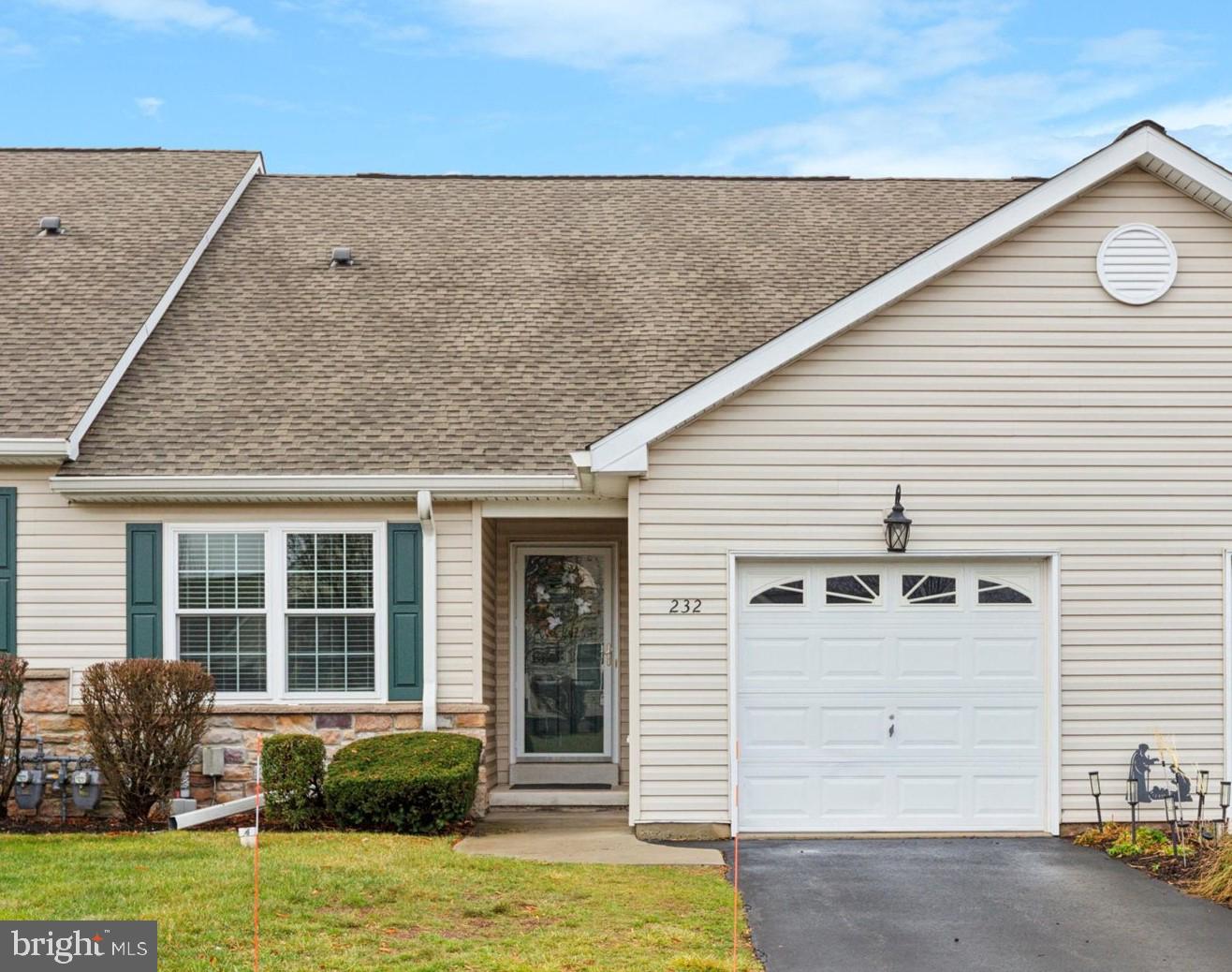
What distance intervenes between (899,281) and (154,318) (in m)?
7.54

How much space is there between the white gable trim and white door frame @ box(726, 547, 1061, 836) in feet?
3.99

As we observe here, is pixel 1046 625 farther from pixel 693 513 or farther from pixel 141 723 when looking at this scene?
pixel 141 723

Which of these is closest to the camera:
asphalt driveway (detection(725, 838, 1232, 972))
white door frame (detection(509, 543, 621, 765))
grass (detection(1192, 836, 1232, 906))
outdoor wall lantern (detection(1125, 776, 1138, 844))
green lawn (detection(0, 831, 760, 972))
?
green lawn (detection(0, 831, 760, 972))

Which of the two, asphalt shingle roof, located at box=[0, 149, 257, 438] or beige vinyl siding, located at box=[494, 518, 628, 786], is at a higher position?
asphalt shingle roof, located at box=[0, 149, 257, 438]

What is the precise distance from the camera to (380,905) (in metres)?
8.17

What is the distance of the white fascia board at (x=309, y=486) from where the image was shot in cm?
1212

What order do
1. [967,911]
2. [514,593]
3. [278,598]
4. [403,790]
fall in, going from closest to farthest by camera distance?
[967,911], [403,790], [278,598], [514,593]

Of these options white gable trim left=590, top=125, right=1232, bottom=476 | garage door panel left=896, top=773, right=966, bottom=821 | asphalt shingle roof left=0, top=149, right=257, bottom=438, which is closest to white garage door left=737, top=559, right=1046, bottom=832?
garage door panel left=896, top=773, right=966, bottom=821

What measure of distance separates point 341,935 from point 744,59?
1985 cm

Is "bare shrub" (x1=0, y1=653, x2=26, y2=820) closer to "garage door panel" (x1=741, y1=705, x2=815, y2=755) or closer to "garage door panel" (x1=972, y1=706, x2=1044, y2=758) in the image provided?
"garage door panel" (x1=741, y1=705, x2=815, y2=755)

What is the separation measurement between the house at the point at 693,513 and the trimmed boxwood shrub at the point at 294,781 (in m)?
0.73

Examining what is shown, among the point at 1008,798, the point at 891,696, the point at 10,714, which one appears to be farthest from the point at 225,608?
the point at 1008,798

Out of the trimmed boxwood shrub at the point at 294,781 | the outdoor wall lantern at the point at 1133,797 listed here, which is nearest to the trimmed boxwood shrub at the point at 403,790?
the trimmed boxwood shrub at the point at 294,781

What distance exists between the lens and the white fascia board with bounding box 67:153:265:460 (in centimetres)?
1254
